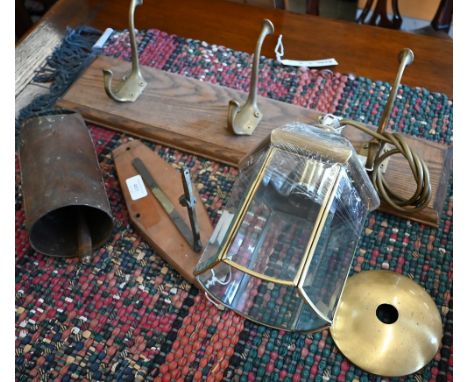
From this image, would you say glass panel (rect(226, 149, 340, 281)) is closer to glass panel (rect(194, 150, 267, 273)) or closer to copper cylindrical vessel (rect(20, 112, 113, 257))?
glass panel (rect(194, 150, 267, 273))

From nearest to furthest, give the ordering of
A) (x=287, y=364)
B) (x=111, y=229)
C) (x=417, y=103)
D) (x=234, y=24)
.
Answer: (x=287, y=364) < (x=111, y=229) < (x=417, y=103) < (x=234, y=24)

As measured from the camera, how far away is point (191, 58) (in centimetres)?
115

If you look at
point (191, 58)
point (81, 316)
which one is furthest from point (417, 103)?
point (81, 316)

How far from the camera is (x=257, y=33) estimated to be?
1.16 metres

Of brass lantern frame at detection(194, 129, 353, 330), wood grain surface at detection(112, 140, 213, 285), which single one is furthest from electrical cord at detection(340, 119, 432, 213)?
wood grain surface at detection(112, 140, 213, 285)

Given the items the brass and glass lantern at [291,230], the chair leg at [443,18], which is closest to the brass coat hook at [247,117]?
the brass and glass lantern at [291,230]

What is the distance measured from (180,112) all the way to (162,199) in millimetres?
188

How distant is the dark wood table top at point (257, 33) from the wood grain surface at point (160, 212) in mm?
292

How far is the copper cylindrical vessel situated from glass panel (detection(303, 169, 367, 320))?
1.11 ft

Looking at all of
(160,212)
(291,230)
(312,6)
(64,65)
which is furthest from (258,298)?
(312,6)

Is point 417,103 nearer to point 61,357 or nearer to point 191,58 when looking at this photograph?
point 191,58

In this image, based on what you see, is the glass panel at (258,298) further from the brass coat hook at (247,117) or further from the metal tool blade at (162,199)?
the brass coat hook at (247,117)

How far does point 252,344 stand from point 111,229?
282 millimetres

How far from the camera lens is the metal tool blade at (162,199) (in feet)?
2.96
